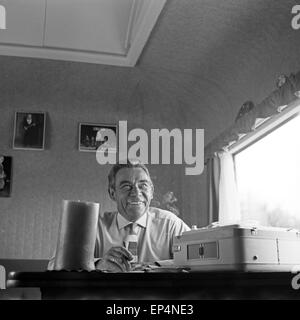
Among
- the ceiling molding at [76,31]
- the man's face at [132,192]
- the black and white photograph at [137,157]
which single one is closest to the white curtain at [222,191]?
the black and white photograph at [137,157]

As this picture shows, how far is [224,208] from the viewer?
2.24 feet

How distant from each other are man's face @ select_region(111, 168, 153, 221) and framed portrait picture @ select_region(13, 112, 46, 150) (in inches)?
5.3

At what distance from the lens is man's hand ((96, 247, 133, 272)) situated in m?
0.57

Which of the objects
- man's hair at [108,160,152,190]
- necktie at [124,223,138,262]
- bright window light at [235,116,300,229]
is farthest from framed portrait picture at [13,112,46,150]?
bright window light at [235,116,300,229]

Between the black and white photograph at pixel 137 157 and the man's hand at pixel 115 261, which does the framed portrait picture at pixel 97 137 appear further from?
the man's hand at pixel 115 261

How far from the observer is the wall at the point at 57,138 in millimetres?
→ 546

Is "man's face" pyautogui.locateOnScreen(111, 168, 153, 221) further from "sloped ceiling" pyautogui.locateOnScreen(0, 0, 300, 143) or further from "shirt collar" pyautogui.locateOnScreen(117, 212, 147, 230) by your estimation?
"sloped ceiling" pyautogui.locateOnScreen(0, 0, 300, 143)

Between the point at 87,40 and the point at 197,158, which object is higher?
the point at 87,40

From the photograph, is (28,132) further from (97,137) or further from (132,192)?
(132,192)

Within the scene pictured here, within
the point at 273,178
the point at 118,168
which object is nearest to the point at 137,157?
the point at 118,168
